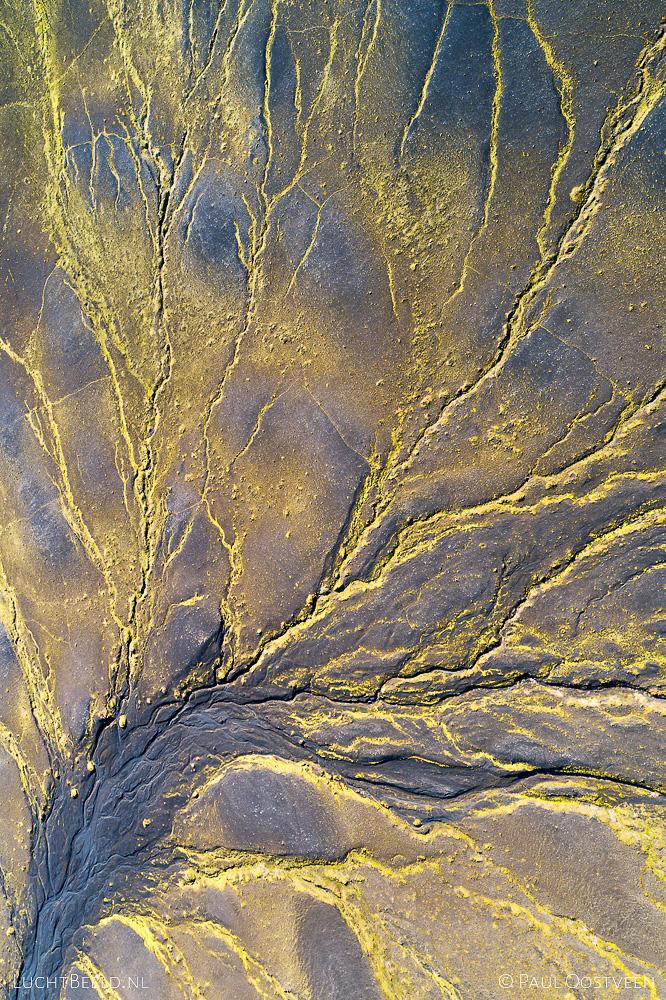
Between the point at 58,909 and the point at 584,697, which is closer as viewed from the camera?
the point at 584,697

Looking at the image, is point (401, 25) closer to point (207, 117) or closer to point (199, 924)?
point (207, 117)

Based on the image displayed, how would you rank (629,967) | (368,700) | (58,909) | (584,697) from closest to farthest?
(629,967) < (584,697) < (368,700) < (58,909)

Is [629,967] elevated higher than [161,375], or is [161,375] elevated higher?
[161,375]

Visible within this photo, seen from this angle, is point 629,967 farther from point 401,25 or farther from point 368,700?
point 401,25

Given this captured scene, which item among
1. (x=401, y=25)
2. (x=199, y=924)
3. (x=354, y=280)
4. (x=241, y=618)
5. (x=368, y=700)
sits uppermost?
(x=401, y=25)

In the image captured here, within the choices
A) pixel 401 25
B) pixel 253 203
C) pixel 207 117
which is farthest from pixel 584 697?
pixel 207 117

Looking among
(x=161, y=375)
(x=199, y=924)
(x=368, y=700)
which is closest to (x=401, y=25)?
(x=161, y=375)

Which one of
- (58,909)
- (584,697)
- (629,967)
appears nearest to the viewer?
(629,967)
